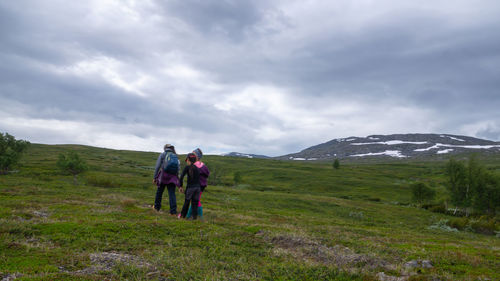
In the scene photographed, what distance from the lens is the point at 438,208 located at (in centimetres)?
6525

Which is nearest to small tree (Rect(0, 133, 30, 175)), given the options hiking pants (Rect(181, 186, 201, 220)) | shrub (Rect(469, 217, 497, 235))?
hiking pants (Rect(181, 186, 201, 220))

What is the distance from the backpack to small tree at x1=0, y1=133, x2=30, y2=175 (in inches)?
2435

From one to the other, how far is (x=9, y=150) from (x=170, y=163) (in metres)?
63.8

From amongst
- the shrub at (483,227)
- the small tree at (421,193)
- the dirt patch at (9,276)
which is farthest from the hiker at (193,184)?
the small tree at (421,193)

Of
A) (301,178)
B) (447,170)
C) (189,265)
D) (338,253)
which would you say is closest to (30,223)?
(189,265)

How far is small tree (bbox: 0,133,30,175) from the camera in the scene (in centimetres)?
5790

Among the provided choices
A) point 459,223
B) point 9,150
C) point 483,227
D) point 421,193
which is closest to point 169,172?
point 459,223

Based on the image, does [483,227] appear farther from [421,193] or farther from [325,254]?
[325,254]

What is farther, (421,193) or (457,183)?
(421,193)

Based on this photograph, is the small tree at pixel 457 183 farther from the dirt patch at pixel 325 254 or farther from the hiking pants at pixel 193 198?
the hiking pants at pixel 193 198

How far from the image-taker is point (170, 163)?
15.4m

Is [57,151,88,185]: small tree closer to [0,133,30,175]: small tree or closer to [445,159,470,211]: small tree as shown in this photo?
[0,133,30,175]: small tree

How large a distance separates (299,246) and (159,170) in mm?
8977

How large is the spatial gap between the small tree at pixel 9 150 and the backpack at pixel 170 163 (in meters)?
61.8
